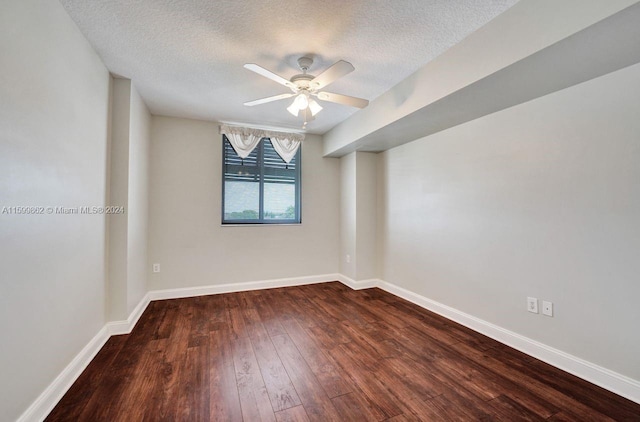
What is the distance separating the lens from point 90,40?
2.00 metres

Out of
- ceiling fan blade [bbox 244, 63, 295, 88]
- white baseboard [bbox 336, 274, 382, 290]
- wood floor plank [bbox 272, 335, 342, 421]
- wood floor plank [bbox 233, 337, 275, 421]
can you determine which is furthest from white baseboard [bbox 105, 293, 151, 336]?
white baseboard [bbox 336, 274, 382, 290]

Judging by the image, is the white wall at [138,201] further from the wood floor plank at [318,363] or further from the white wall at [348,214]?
the white wall at [348,214]

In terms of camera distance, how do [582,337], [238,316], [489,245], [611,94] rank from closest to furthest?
[611,94] → [582,337] → [489,245] → [238,316]

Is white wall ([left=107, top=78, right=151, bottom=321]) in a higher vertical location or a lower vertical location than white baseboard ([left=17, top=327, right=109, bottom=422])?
higher

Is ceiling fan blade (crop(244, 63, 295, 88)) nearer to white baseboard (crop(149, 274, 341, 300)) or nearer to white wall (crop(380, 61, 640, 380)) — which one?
white wall (crop(380, 61, 640, 380))

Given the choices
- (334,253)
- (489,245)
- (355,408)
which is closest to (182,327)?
(355,408)

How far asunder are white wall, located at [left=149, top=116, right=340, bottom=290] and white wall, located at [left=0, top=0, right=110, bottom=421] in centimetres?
136

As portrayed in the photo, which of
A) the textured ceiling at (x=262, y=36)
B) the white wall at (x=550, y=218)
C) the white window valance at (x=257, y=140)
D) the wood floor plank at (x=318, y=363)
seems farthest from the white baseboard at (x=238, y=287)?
the textured ceiling at (x=262, y=36)

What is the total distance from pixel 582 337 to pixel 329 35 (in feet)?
9.21

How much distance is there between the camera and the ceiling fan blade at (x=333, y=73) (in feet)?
5.95

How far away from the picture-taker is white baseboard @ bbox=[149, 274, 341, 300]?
11.6ft

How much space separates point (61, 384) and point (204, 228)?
2227 millimetres

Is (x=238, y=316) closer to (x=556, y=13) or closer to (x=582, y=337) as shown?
(x=582, y=337)

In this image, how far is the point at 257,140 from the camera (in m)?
3.94
